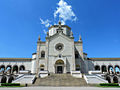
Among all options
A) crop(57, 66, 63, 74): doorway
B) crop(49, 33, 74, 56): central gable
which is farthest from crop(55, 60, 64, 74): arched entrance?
crop(49, 33, 74, 56): central gable

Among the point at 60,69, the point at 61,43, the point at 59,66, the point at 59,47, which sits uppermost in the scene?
the point at 61,43

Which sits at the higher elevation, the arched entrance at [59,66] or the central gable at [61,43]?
the central gable at [61,43]

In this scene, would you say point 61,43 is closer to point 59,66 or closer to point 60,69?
point 59,66

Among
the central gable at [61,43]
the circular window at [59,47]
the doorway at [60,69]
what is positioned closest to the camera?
the doorway at [60,69]

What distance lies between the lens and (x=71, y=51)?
1375 inches

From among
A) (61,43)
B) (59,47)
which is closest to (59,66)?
(59,47)

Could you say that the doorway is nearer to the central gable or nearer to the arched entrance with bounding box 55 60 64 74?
the arched entrance with bounding box 55 60 64 74

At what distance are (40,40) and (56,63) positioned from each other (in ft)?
33.8

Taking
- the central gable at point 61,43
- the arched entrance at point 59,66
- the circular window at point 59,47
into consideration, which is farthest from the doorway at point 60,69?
the circular window at point 59,47

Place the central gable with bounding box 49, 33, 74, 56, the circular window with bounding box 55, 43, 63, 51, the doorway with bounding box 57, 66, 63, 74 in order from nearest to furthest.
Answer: the doorway with bounding box 57, 66, 63, 74, the central gable with bounding box 49, 33, 74, 56, the circular window with bounding box 55, 43, 63, 51

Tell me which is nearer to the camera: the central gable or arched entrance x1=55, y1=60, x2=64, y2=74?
arched entrance x1=55, y1=60, x2=64, y2=74

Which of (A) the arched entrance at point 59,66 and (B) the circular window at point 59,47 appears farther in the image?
(B) the circular window at point 59,47

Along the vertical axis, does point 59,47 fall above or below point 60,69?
above

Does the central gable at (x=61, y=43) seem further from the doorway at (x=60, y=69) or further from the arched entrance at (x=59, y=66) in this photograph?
the doorway at (x=60, y=69)
